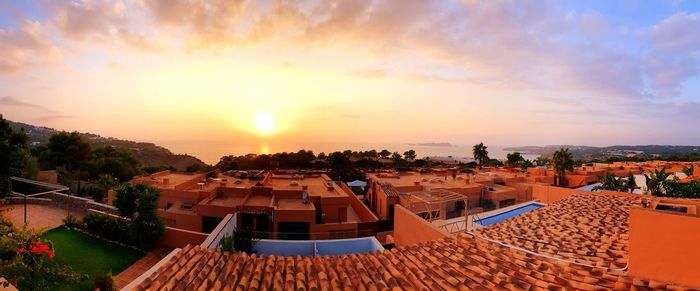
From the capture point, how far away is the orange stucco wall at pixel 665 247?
4.50 metres

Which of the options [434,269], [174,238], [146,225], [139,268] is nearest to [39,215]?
[146,225]

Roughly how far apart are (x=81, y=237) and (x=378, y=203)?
17.4m

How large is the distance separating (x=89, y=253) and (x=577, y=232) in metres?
18.5

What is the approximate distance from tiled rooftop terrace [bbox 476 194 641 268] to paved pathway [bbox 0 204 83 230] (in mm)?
21145

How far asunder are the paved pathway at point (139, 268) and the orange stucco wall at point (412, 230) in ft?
34.1

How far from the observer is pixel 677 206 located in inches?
300

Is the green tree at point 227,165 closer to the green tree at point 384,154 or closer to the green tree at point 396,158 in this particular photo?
the green tree at point 396,158

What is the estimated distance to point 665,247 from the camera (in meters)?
4.78

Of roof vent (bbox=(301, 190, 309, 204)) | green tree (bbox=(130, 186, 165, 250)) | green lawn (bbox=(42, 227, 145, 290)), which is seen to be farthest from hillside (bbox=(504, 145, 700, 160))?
green lawn (bbox=(42, 227, 145, 290))

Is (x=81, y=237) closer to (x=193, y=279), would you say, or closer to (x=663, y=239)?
(x=193, y=279)

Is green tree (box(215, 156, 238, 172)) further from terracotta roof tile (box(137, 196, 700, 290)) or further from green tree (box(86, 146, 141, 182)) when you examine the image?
terracotta roof tile (box(137, 196, 700, 290))

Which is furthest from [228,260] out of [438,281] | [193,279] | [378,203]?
[378,203]

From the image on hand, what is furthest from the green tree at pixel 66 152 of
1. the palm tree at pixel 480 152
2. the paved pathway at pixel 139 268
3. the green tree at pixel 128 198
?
the palm tree at pixel 480 152

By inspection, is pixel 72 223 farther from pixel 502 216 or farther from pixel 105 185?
pixel 502 216
